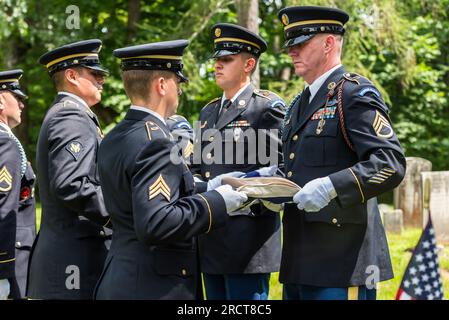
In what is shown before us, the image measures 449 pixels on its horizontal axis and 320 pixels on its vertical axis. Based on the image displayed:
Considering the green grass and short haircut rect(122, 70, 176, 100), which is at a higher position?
short haircut rect(122, 70, 176, 100)

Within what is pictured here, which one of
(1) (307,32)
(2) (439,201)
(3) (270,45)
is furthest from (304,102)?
(3) (270,45)

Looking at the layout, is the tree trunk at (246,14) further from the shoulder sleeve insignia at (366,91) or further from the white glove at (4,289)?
the shoulder sleeve insignia at (366,91)

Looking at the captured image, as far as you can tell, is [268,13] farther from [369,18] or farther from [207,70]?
[369,18]

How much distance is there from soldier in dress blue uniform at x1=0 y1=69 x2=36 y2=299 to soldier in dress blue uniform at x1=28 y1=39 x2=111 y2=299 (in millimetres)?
247

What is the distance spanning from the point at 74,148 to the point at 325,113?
153 centimetres

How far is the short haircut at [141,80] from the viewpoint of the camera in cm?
362

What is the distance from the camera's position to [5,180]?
15.4ft

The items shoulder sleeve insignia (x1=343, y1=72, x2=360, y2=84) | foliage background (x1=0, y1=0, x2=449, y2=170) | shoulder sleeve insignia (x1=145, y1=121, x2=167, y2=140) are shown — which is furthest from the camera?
foliage background (x1=0, y1=0, x2=449, y2=170)

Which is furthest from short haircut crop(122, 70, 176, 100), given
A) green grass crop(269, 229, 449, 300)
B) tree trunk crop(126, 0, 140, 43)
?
tree trunk crop(126, 0, 140, 43)

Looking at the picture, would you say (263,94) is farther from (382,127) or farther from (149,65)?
(149,65)

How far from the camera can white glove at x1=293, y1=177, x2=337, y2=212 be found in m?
3.71

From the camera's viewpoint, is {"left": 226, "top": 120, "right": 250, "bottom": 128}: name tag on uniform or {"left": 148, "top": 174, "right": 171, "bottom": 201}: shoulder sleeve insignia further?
{"left": 226, "top": 120, "right": 250, "bottom": 128}: name tag on uniform

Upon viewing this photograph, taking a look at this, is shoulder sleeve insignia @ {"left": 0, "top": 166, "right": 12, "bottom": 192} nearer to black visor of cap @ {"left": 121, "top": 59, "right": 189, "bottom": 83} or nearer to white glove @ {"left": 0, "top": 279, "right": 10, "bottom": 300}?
white glove @ {"left": 0, "top": 279, "right": 10, "bottom": 300}

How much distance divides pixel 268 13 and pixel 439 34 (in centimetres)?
498
